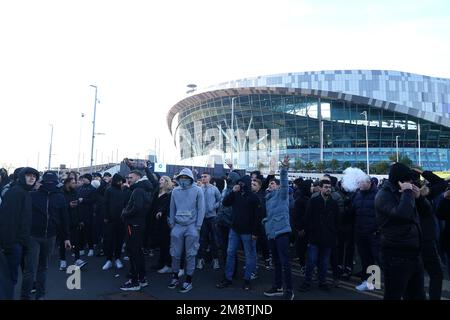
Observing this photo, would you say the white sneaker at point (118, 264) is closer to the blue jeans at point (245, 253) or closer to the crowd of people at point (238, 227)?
the crowd of people at point (238, 227)

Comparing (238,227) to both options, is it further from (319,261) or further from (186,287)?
(319,261)

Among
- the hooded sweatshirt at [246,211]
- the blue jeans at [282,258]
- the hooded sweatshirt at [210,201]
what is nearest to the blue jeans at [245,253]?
the hooded sweatshirt at [246,211]

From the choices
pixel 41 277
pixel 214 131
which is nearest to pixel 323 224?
pixel 41 277

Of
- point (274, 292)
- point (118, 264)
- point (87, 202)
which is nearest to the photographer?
point (274, 292)

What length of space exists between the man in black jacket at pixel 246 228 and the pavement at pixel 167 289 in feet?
1.00

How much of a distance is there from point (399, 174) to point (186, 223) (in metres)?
3.43

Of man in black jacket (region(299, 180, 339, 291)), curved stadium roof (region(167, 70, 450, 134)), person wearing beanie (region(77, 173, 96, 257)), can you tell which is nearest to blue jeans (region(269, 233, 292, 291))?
man in black jacket (region(299, 180, 339, 291))

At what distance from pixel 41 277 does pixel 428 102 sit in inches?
3186

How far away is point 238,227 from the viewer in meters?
5.99

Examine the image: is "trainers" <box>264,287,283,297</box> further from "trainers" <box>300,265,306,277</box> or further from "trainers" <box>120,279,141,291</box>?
"trainers" <box>120,279,141,291</box>

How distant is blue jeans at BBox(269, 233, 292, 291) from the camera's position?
207 inches

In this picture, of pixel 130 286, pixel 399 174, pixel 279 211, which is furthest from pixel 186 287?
pixel 399 174

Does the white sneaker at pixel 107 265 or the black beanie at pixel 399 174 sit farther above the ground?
the black beanie at pixel 399 174

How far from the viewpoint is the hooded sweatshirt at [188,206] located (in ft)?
19.2
